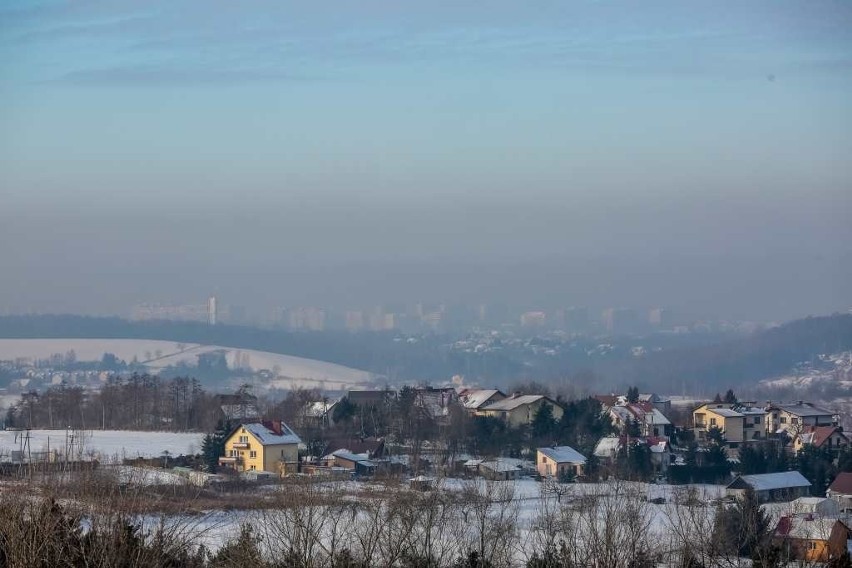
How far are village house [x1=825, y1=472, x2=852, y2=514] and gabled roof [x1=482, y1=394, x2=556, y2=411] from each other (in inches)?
268

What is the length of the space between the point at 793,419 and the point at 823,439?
332 centimetres

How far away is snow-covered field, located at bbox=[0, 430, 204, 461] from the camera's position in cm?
1984

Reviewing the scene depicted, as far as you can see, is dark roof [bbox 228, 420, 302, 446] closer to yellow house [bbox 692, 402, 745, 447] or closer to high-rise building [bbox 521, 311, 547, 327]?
yellow house [bbox 692, 402, 745, 447]

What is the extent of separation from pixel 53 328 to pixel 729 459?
62751 mm


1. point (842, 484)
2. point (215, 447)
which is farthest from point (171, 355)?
point (842, 484)

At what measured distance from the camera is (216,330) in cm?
7750

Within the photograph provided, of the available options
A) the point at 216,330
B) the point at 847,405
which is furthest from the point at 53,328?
the point at 847,405

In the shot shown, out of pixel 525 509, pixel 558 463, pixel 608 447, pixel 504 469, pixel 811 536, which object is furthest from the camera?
pixel 608 447

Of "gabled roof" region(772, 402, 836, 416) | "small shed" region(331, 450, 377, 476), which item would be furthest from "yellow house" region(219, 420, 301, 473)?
"gabled roof" region(772, 402, 836, 416)

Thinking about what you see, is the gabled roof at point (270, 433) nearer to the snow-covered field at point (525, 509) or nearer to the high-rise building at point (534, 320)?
the snow-covered field at point (525, 509)

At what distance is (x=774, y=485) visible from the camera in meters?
17.4

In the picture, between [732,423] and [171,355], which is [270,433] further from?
[171,355]

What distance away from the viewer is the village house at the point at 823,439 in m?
21.3

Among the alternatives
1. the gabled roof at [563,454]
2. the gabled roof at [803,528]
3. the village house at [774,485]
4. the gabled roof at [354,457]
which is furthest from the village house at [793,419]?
the gabled roof at [803,528]
